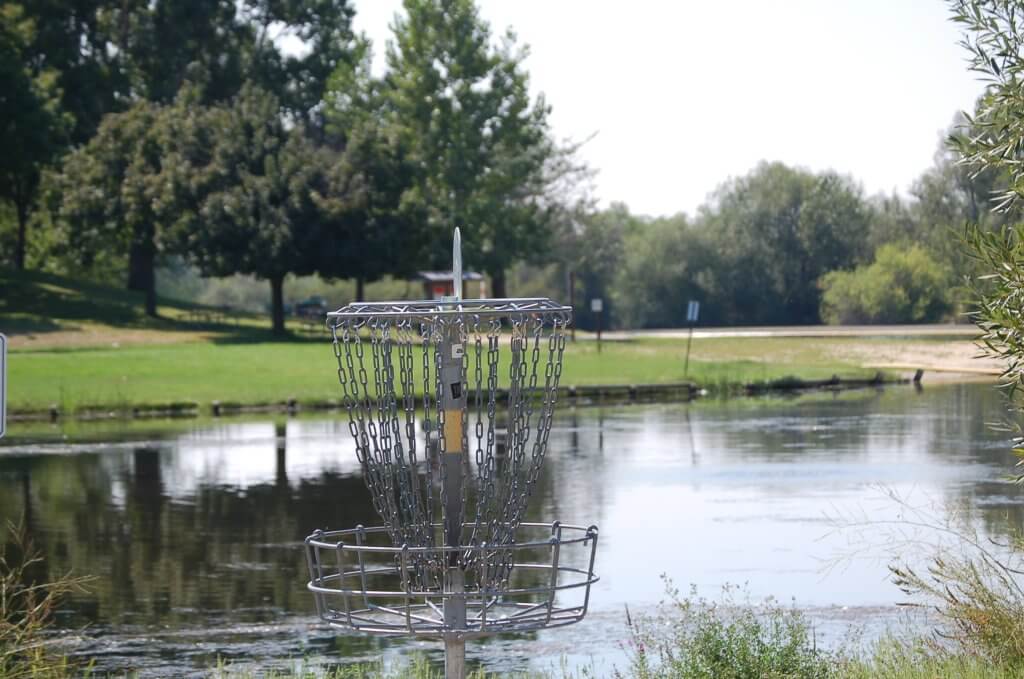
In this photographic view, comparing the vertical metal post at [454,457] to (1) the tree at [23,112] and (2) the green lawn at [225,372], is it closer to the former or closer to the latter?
(2) the green lawn at [225,372]

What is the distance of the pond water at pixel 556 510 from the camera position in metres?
15.1

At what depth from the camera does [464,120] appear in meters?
71.4

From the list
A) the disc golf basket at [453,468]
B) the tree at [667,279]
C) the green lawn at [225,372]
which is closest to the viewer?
the disc golf basket at [453,468]

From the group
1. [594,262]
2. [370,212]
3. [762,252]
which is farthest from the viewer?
[594,262]

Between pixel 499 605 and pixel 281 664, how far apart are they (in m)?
7.45

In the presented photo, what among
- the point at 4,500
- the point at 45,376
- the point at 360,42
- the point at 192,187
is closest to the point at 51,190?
the point at 192,187

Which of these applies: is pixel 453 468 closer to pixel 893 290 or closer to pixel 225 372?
pixel 225 372

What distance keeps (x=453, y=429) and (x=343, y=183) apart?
56590 mm

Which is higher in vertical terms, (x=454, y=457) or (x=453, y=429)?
(x=453, y=429)

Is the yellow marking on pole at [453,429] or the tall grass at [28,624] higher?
Result: the yellow marking on pole at [453,429]

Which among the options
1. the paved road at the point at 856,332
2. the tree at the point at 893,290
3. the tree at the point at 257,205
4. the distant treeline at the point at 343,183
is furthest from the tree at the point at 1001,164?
the tree at the point at 893,290

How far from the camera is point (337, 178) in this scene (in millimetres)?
62000

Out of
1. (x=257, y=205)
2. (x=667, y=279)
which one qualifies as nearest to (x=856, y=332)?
(x=667, y=279)

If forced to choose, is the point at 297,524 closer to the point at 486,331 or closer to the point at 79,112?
the point at 486,331
